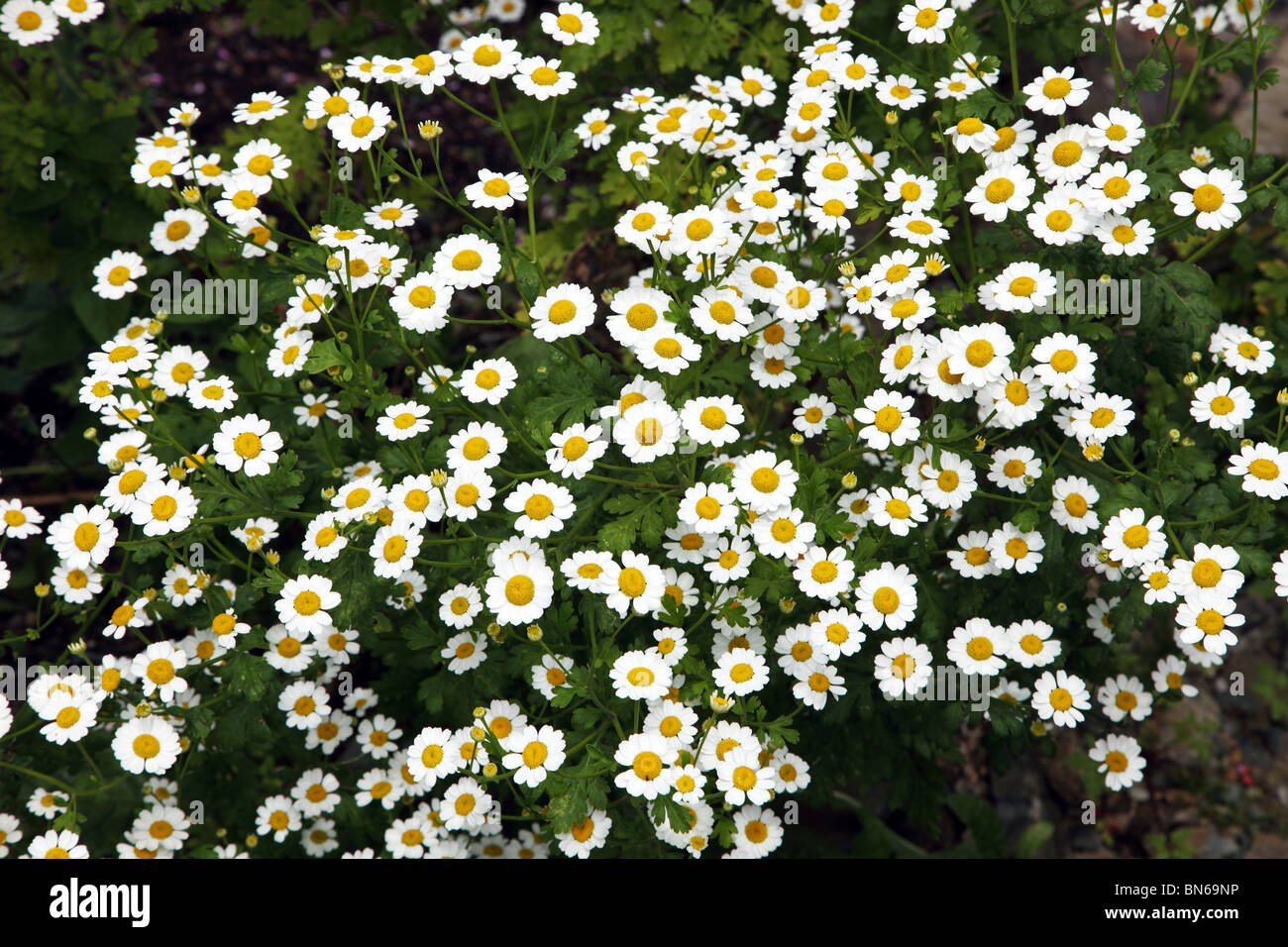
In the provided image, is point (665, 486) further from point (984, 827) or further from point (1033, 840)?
point (1033, 840)

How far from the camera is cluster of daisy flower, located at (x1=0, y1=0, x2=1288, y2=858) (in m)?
2.72

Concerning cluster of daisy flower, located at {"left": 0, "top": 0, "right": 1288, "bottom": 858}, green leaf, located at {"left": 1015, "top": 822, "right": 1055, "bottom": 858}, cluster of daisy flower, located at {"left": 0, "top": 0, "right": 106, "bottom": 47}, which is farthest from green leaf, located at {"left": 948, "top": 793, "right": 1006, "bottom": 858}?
cluster of daisy flower, located at {"left": 0, "top": 0, "right": 106, "bottom": 47}

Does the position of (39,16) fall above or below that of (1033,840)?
above

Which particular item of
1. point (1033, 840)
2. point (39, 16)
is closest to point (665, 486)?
point (1033, 840)

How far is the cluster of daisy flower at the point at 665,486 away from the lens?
2.72 meters

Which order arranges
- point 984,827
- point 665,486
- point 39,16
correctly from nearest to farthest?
point 665,486 < point 39,16 < point 984,827

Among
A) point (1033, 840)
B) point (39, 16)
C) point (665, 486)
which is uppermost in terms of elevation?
point (39, 16)

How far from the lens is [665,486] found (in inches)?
112

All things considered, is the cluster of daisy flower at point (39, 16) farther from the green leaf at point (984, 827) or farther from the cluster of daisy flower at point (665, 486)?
the green leaf at point (984, 827)

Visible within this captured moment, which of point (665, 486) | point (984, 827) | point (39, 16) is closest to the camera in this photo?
point (665, 486)

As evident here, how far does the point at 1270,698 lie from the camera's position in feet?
14.7

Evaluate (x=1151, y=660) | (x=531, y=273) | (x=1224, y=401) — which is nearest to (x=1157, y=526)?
(x=1224, y=401)

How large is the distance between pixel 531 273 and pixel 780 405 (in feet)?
5.11

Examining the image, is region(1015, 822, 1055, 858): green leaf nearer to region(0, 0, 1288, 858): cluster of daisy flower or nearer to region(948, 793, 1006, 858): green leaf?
region(948, 793, 1006, 858): green leaf
